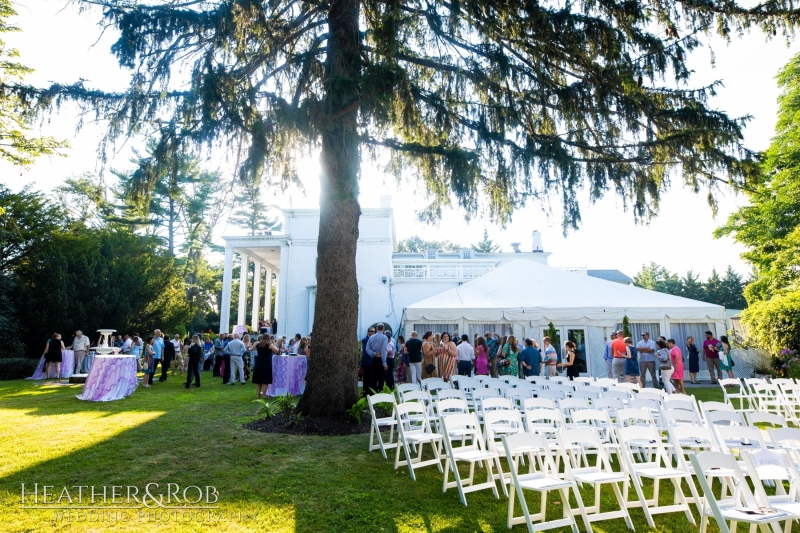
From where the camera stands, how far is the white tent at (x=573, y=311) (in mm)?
15695

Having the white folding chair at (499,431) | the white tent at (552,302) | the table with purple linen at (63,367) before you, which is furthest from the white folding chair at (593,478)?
the table with purple linen at (63,367)

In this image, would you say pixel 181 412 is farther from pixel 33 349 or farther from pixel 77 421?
pixel 33 349

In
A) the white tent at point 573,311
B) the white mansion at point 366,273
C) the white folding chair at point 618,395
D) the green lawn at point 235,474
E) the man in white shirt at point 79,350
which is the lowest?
the green lawn at point 235,474

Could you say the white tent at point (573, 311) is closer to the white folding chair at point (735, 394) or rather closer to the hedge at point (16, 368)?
the white folding chair at point (735, 394)

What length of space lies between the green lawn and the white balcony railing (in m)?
15.7

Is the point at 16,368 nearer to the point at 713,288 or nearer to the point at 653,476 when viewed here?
the point at 653,476

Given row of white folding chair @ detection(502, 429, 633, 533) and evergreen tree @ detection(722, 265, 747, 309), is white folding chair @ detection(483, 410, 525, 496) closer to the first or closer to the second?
row of white folding chair @ detection(502, 429, 633, 533)

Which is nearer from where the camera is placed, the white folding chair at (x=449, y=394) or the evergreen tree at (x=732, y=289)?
the white folding chair at (x=449, y=394)

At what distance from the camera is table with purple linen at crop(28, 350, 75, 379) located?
643 inches

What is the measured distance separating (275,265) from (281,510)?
28.2m

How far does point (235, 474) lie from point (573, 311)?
42.3 ft

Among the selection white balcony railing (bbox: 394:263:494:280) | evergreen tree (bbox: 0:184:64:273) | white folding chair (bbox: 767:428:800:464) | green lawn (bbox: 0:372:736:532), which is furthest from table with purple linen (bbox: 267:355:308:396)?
evergreen tree (bbox: 0:184:64:273)

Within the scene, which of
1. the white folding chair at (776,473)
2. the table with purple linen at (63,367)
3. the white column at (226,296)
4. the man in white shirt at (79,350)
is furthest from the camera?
the white column at (226,296)

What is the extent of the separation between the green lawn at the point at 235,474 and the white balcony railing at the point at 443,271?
15.7 meters
